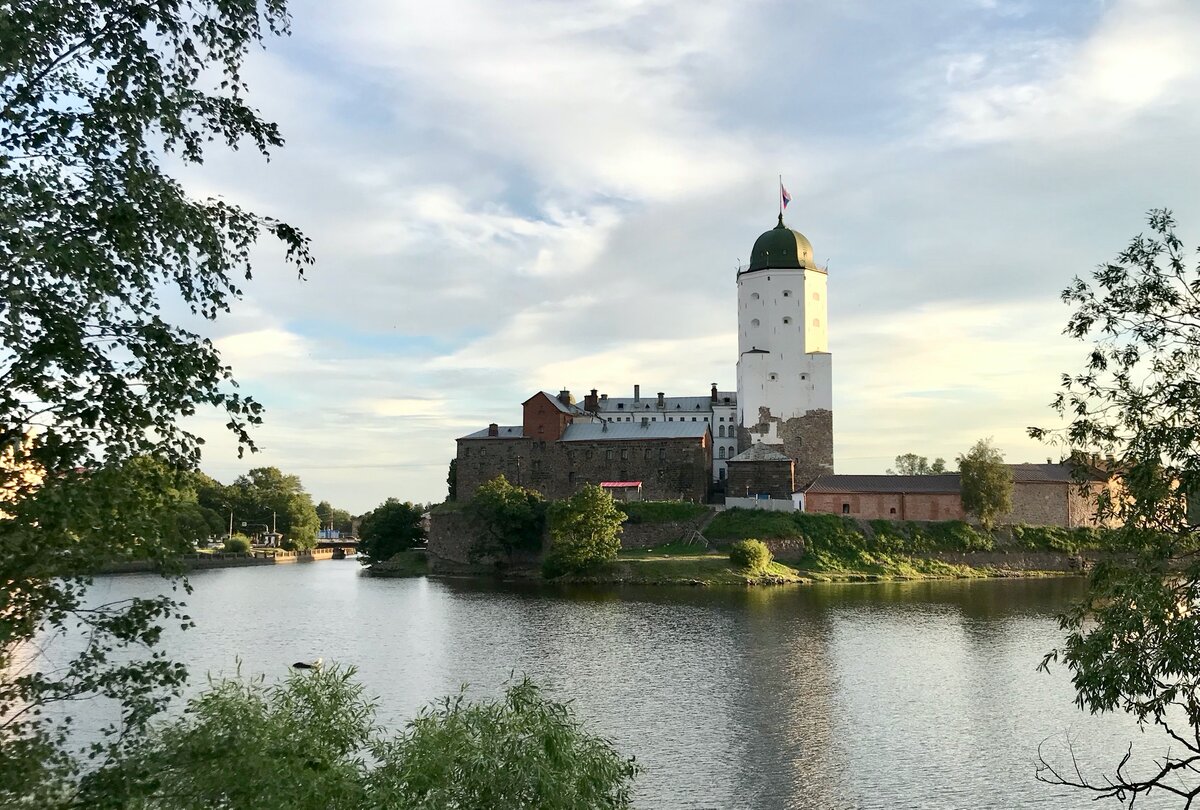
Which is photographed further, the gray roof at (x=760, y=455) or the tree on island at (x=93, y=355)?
the gray roof at (x=760, y=455)

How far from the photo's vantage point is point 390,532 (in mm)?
76562

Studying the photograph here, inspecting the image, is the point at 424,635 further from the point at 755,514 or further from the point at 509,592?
the point at 755,514

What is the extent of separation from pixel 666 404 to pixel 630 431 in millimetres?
11163

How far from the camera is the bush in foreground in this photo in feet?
181

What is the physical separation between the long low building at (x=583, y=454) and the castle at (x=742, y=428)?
0.07 metres

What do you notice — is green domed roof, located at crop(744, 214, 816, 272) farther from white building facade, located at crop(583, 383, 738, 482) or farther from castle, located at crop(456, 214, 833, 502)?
white building facade, located at crop(583, 383, 738, 482)

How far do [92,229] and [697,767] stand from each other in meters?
15.1

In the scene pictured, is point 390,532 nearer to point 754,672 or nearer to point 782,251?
point 782,251

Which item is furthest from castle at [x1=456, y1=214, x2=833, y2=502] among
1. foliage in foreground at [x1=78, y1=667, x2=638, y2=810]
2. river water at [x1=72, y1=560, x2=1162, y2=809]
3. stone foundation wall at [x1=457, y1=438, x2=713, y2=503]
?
foliage in foreground at [x1=78, y1=667, x2=638, y2=810]

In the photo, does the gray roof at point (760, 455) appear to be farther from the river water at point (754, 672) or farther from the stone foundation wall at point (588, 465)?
the river water at point (754, 672)

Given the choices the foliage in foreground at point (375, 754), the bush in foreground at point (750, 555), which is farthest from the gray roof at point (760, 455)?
the foliage in foreground at point (375, 754)

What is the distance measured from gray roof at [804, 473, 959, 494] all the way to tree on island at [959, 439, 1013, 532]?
5.13ft

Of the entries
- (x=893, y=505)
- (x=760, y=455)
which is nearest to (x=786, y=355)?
(x=760, y=455)

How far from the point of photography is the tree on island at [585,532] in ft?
183
